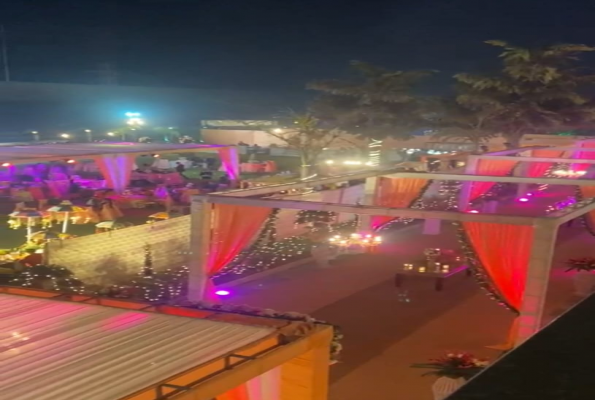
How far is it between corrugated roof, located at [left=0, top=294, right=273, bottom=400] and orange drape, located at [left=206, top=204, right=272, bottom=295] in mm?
3824

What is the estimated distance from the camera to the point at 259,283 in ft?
32.8

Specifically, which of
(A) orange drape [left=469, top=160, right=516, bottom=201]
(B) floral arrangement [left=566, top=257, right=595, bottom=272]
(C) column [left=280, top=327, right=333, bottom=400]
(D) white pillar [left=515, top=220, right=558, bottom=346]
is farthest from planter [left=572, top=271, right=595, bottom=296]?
(C) column [left=280, top=327, right=333, bottom=400]

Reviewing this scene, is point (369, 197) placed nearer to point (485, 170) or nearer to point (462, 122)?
point (485, 170)

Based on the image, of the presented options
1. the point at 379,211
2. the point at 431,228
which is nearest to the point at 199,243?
the point at 379,211

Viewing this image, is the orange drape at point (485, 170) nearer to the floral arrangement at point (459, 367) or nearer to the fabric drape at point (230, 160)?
the fabric drape at point (230, 160)

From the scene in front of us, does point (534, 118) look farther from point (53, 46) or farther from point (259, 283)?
point (53, 46)

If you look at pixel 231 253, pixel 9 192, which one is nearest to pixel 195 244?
pixel 231 253

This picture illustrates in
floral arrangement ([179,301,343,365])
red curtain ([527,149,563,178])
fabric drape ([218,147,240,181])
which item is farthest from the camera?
fabric drape ([218,147,240,181])

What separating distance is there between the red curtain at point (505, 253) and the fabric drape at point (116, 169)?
34.9ft

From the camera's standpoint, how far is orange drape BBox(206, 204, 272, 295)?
27.3 feet

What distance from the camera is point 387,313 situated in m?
8.58

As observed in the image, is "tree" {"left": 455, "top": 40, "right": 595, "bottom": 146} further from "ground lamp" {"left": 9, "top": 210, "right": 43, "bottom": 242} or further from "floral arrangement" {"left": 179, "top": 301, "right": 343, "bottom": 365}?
"floral arrangement" {"left": 179, "top": 301, "right": 343, "bottom": 365}

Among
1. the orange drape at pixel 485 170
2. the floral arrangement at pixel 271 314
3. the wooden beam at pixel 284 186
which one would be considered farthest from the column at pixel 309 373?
the orange drape at pixel 485 170

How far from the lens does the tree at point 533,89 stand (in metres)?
20.9
